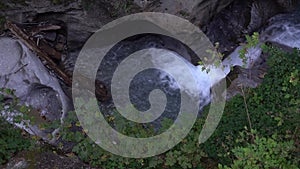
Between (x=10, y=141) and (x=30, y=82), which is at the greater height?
(x=10, y=141)

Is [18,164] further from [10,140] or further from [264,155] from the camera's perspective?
[264,155]

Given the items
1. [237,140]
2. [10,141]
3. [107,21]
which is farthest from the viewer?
[107,21]

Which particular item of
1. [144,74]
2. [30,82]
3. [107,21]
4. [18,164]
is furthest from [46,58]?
[18,164]

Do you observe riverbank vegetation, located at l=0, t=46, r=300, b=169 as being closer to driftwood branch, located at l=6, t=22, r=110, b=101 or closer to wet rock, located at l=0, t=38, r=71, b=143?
wet rock, located at l=0, t=38, r=71, b=143

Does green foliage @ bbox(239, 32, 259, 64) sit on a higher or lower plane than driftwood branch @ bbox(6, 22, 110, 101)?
higher

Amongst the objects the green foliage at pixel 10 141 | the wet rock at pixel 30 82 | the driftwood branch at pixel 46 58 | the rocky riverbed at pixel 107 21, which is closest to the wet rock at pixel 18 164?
the green foliage at pixel 10 141

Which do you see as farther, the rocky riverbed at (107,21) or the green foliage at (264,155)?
the rocky riverbed at (107,21)

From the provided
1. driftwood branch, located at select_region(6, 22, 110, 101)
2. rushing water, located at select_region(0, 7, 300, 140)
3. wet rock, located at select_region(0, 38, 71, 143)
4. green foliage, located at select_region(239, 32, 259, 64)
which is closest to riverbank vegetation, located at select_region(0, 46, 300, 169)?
green foliage, located at select_region(239, 32, 259, 64)

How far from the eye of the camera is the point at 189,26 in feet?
24.8

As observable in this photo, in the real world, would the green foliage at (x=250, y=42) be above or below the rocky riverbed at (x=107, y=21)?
above

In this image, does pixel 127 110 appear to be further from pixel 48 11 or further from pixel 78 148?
pixel 48 11

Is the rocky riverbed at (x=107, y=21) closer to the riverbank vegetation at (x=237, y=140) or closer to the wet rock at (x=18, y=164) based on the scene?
the riverbank vegetation at (x=237, y=140)

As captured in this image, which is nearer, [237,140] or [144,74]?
[237,140]

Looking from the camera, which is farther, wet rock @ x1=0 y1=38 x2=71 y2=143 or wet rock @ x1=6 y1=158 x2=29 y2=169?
wet rock @ x1=0 y1=38 x2=71 y2=143
